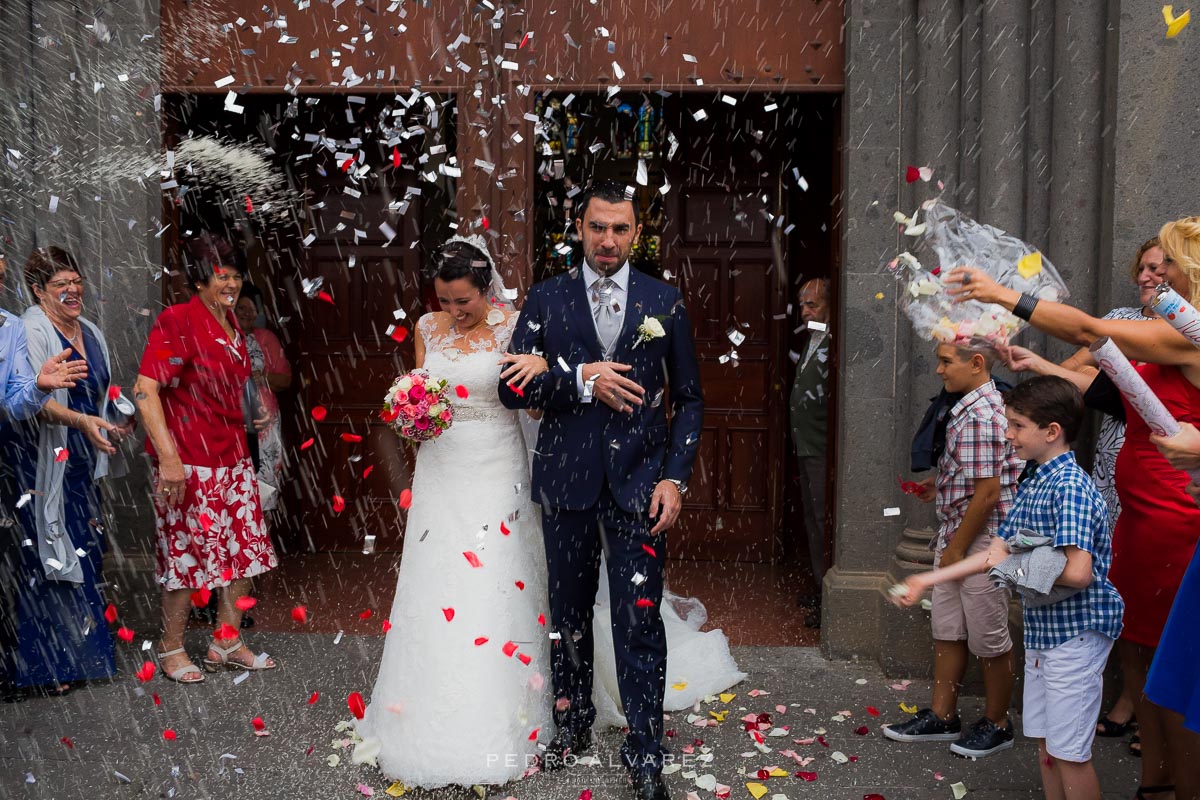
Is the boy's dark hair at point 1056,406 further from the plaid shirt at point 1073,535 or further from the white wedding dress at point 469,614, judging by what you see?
the white wedding dress at point 469,614

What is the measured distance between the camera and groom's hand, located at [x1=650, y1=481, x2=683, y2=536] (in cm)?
394

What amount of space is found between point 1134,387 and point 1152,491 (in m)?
0.65

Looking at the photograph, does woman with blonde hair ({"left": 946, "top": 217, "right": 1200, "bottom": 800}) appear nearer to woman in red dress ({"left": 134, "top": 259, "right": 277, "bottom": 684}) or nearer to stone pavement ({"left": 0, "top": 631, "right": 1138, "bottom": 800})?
stone pavement ({"left": 0, "top": 631, "right": 1138, "bottom": 800})

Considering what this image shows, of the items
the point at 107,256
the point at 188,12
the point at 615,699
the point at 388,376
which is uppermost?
the point at 188,12

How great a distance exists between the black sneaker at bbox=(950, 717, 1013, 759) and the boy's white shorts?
96cm

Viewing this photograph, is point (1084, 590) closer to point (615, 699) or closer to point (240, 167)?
point (615, 699)

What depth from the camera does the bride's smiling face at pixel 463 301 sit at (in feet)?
13.9

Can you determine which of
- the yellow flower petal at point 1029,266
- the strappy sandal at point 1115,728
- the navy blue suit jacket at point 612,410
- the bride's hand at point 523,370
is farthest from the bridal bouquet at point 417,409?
the strappy sandal at point 1115,728

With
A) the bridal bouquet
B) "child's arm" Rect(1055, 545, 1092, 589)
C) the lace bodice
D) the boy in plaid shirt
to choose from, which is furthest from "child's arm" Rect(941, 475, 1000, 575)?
the bridal bouquet

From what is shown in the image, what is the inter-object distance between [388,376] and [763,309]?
2635 millimetres

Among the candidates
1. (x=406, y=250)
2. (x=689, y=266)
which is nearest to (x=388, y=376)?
(x=406, y=250)

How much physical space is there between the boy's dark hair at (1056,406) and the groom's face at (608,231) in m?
1.40

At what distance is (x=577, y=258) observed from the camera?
8094mm

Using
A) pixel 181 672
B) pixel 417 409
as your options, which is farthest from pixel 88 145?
pixel 417 409
